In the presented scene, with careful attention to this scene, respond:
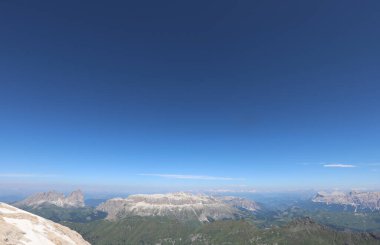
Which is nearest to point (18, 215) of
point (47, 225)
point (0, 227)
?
point (47, 225)

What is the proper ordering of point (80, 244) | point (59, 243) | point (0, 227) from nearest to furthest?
point (0, 227) → point (59, 243) → point (80, 244)

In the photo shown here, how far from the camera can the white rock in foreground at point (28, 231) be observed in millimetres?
47312

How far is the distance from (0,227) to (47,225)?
1497 cm

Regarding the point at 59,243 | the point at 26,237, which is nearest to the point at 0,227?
the point at 26,237

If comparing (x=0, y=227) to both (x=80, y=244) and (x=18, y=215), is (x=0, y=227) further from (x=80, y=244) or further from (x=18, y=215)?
(x=80, y=244)

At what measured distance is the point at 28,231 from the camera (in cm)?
5272

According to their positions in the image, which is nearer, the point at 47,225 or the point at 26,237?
the point at 26,237

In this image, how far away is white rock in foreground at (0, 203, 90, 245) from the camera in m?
47.3

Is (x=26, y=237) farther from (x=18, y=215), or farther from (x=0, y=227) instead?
(x=18, y=215)

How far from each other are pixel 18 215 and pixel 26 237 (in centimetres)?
1312

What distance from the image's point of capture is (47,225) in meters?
61.9

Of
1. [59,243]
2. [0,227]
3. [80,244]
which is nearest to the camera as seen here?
[0,227]

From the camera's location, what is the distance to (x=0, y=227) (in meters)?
47.8

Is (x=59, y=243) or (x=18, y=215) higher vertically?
(x=18, y=215)
